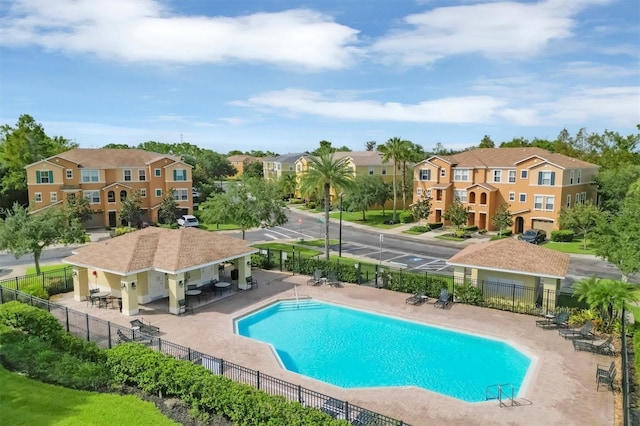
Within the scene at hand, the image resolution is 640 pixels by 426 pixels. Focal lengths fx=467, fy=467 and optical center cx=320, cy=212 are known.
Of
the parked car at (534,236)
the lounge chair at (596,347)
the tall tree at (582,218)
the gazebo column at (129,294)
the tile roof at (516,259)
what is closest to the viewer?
the lounge chair at (596,347)

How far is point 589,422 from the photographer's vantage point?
14984mm

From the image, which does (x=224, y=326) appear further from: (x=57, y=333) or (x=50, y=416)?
(x=50, y=416)

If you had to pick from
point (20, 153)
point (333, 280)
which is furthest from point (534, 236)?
point (20, 153)

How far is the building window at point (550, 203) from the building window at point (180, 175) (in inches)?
1769

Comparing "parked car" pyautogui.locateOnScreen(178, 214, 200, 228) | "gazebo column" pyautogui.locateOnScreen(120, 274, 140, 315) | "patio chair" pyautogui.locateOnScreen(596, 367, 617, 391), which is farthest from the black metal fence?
"parked car" pyautogui.locateOnScreen(178, 214, 200, 228)

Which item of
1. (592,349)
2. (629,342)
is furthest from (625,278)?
(592,349)

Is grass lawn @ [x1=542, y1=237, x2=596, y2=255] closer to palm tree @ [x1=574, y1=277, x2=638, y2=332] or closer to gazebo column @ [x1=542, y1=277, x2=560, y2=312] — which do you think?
gazebo column @ [x1=542, y1=277, x2=560, y2=312]

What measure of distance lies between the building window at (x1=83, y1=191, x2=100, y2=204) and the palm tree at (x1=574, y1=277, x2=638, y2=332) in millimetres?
52907

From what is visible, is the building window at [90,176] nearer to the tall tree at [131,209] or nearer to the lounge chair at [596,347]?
the tall tree at [131,209]

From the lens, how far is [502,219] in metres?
51.5

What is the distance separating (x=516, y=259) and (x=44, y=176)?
52.2 metres

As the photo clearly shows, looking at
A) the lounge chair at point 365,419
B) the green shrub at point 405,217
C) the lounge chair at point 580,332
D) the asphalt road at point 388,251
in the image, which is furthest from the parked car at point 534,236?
the lounge chair at point 365,419

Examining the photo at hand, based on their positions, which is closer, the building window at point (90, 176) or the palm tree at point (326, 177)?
the palm tree at point (326, 177)

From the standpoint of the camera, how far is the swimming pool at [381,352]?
19.0 m
